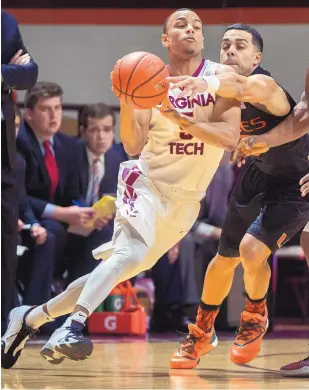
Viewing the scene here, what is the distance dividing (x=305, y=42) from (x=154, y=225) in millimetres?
4790

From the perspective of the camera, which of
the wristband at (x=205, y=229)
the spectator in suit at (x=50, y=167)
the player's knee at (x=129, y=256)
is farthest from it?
the wristband at (x=205, y=229)

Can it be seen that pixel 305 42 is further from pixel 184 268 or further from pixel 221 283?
pixel 221 283

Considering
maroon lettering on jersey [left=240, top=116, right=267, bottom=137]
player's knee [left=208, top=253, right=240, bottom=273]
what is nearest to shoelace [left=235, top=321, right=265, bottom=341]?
player's knee [left=208, top=253, right=240, bottom=273]

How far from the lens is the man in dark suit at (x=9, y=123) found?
5582 millimetres

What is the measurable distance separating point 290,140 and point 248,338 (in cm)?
129

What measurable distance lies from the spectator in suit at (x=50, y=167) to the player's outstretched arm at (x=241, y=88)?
2.92 metres

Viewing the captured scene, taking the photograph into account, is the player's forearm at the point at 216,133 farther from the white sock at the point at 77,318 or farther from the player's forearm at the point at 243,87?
the white sock at the point at 77,318

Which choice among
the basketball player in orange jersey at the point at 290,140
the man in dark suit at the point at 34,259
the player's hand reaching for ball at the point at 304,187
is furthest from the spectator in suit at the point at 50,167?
the player's hand reaching for ball at the point at 304,187

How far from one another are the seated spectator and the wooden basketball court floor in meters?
0.52

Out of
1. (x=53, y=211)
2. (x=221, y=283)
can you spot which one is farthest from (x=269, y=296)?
(x=221, y=283)

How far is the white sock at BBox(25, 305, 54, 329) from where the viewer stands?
18.2 ft

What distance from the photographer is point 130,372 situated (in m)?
5.54

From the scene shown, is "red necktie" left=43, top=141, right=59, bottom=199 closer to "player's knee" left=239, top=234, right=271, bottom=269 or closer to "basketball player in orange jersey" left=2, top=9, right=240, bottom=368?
"basketball player in orange jersey" left=2, top=9, right=240, bottom=368

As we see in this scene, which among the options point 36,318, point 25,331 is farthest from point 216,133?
point 25,331
